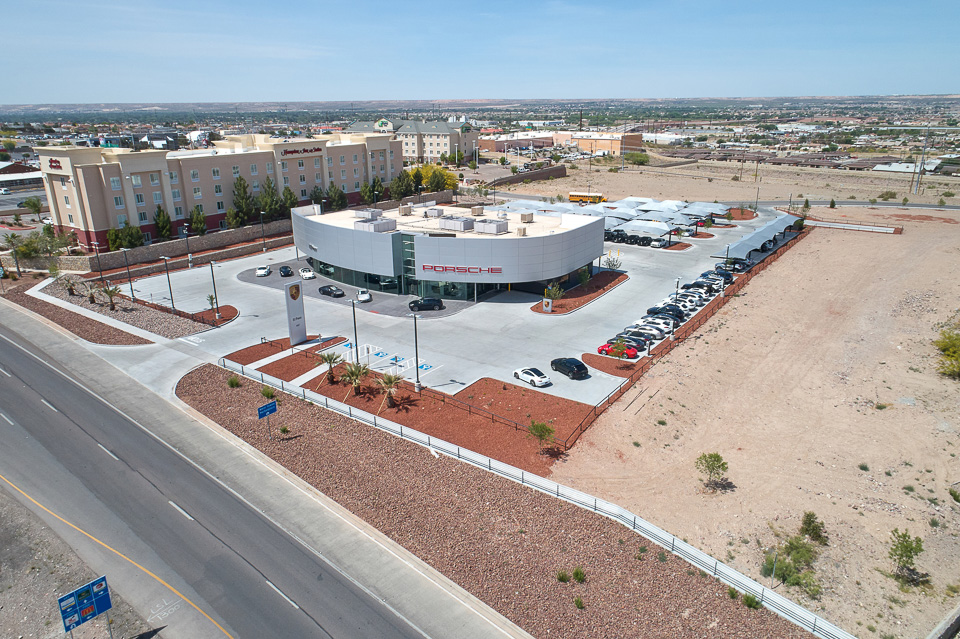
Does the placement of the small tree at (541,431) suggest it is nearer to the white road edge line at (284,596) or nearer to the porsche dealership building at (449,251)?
the white road edge line at (284,596)

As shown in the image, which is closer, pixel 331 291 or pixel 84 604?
pixel 84 604

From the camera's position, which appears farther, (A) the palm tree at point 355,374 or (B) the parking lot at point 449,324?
(B) the parking lot at point 449,324

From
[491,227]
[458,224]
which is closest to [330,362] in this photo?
[491,227]

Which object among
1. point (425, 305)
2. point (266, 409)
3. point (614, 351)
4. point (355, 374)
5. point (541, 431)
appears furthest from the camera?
point (425, 305)

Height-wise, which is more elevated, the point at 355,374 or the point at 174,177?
the point at 174,177

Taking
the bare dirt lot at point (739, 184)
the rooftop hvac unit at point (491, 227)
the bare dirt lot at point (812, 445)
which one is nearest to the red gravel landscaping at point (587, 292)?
the rooftop hvac unit at point (491, 227)

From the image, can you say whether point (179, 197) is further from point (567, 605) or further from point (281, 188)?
point (567, 605)

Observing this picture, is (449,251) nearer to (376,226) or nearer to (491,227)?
(491,227)
